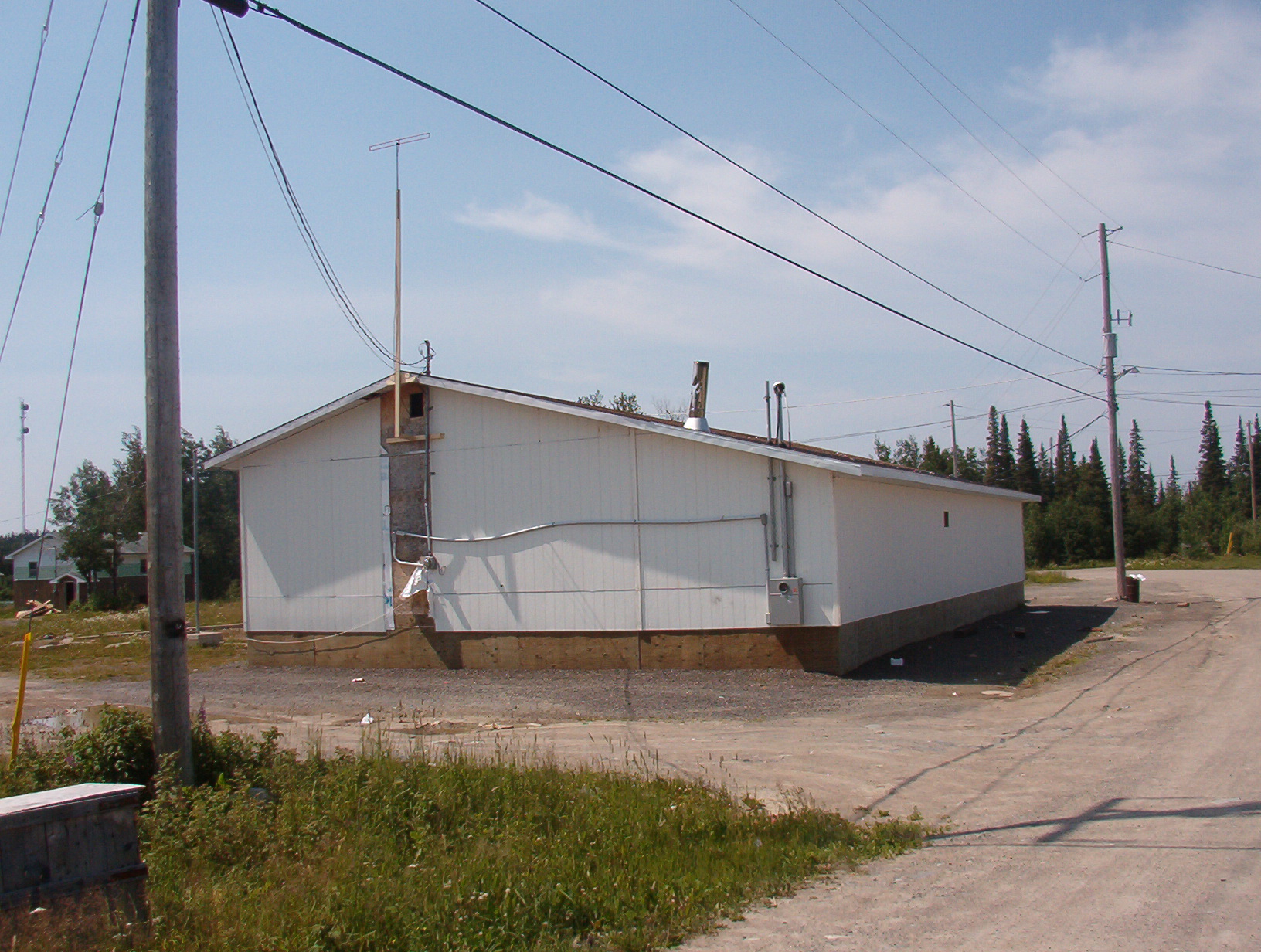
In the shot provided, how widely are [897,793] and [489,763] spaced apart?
3432 mm

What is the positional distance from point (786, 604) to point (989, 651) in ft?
17.4

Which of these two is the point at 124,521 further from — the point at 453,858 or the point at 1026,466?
the point at 1026,466

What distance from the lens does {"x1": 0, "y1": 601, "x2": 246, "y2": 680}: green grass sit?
20.0 meters

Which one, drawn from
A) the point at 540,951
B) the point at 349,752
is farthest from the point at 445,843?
the point at 349,752

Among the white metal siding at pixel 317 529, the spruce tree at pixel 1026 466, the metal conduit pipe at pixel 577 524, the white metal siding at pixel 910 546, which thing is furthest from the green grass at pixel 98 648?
the spruce tree at pixel 1026 466

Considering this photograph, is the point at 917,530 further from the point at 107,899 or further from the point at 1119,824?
the point at 107,899

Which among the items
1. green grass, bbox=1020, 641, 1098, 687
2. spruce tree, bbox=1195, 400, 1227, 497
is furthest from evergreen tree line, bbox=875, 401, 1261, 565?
green grass, bbox=1020, 641, 1098, 687

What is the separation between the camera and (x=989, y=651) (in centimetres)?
1797

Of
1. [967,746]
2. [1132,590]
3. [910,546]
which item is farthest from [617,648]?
[1132,590]

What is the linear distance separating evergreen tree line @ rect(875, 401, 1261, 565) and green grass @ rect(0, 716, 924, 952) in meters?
42.5

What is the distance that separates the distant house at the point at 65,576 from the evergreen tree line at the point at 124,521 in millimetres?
743

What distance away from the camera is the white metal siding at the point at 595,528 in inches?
615

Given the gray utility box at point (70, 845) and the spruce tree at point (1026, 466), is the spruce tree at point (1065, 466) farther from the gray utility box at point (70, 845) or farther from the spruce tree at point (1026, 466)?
the gray utility box at point (70, 845)

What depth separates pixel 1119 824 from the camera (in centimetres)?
682
